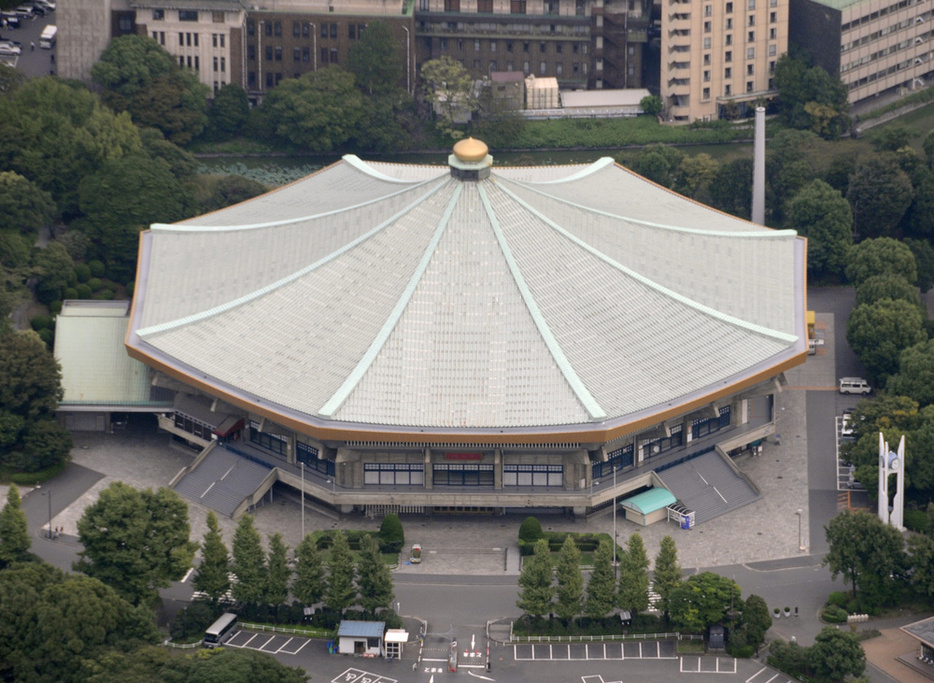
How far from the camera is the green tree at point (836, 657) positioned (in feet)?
546

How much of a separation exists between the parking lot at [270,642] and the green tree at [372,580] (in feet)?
16.0

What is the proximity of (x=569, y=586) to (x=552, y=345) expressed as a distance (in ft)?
77.6

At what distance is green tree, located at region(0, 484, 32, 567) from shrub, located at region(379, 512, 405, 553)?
2522 centimetres

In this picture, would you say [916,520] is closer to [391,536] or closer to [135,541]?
[391,536]

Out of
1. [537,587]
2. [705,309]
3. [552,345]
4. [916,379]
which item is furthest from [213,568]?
[916,379]

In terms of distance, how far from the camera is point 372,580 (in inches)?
6865

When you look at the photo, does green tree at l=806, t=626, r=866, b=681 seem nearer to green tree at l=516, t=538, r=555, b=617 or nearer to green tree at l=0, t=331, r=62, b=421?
green tree at l=516, t=538, r=555, b=617

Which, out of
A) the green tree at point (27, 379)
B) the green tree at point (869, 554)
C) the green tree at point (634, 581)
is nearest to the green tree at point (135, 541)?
the green tree at point (27, 379)

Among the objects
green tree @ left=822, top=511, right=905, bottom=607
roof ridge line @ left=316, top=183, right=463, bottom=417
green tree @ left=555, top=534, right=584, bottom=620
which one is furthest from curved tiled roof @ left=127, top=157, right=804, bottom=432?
green tree @ left=822, top=511, right=905, bottom=607

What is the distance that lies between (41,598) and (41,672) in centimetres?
500

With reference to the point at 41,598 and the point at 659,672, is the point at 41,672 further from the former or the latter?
the point at 659,672

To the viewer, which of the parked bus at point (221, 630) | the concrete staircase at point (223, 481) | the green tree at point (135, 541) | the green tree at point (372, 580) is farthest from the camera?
the concrete staircase at point (223, 481)

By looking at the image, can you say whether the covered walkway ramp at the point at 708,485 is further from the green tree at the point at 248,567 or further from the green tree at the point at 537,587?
the green tree at the point at 248,567

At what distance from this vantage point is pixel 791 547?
186125 mm
